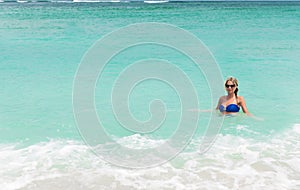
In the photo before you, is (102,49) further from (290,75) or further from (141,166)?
(141,166)

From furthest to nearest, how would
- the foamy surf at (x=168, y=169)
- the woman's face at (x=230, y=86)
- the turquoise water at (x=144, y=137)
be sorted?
the woman's face at (x=230, y=86), the turquoise water at (x=144, y=137), the foamy surf at (x=168, y=169)

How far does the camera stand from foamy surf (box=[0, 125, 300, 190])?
4.41 m

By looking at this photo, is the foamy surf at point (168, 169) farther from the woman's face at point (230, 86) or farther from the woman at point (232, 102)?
the woman's face at point (230, 86)

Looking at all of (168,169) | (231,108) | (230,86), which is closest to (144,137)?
(168,169)

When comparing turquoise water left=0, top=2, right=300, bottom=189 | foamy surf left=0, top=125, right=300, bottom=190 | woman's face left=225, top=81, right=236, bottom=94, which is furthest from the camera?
A: woman's face left=225, top=81, right=236, bottom=94

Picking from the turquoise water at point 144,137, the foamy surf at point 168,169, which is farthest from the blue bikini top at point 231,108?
the foamy surf at point 168,169

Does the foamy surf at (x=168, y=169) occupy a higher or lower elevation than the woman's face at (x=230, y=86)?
lower

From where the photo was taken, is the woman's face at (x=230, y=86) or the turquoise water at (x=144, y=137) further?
the woman's face at (x=230, y=86)

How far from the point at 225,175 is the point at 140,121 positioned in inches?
92.5

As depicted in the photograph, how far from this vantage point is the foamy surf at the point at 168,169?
4410 millimetres

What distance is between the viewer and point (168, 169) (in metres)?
4.81

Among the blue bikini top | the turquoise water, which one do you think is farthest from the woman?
the turquoise water

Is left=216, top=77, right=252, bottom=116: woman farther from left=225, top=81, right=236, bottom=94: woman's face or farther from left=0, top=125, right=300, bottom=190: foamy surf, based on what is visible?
left=0, top=125, right=300, bottom=190: foamy surf

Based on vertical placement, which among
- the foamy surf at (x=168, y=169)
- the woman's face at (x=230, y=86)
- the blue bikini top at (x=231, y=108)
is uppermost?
the woman's face at (x=230, y=86)
